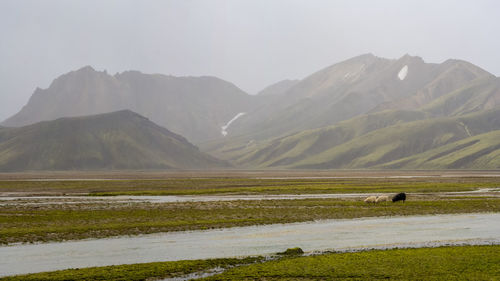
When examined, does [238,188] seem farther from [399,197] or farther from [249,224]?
[249,224]

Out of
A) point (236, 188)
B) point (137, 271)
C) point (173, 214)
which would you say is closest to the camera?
point (137, 271)

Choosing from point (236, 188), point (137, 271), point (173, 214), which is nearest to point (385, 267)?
point (137, 271)

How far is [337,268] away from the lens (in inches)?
1091

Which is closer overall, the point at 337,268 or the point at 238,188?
the point at 337,268

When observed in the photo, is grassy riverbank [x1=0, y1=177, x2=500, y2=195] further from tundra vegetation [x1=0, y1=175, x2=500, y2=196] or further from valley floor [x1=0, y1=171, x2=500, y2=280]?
valley floor [x1=0, y1=171, x2=500, y2=280]

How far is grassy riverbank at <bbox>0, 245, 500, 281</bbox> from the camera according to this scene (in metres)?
26.0

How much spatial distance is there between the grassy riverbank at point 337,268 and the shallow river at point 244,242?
250 cm

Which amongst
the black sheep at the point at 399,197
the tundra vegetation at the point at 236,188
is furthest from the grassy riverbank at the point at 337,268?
the tundra vegetation at the point at 236,188

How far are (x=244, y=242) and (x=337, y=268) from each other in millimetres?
11500

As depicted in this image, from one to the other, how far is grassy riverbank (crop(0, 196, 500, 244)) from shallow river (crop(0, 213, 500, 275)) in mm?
3606

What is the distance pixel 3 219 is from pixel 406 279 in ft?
138

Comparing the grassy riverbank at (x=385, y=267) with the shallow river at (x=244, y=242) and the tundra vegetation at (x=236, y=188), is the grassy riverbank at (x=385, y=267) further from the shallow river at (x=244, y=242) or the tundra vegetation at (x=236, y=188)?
the tundra vegetation at (x=236, y=188)

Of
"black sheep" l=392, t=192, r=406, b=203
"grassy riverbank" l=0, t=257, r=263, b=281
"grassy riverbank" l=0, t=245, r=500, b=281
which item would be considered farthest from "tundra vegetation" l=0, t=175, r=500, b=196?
"grassy riverbank" l=0, t=257, r=263, b=281

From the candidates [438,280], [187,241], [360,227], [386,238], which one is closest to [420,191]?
[360,227]
